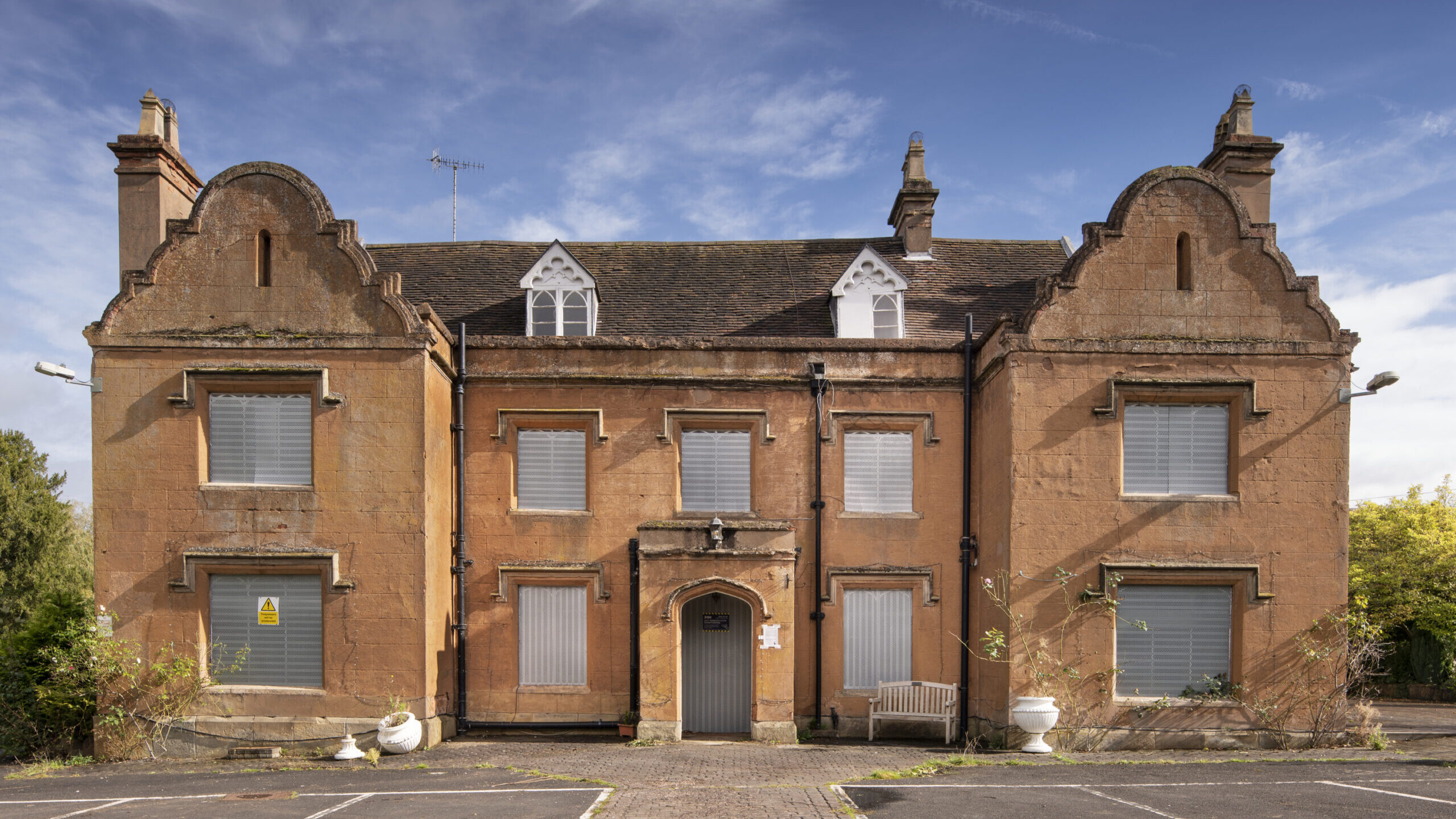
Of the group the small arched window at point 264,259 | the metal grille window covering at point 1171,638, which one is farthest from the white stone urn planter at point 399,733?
the metal grille window covering at point 1171,638

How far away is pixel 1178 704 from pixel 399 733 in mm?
11319

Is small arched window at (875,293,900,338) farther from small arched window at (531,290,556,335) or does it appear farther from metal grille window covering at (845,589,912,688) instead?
small arched window at (531,290,556,335)

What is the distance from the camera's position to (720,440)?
49.4 ft

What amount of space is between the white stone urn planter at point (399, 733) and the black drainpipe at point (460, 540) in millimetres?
1551

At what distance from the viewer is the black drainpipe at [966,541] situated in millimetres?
14492

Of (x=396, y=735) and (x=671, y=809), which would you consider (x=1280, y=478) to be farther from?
(x=396, y=735)

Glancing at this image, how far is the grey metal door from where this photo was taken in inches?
579

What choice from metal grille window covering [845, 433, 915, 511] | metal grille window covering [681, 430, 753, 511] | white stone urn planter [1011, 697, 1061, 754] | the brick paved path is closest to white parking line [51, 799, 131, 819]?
the brick paved path

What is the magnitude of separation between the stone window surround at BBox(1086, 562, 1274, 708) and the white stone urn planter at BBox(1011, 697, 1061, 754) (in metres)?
1.16

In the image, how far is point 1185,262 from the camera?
13.5 metres

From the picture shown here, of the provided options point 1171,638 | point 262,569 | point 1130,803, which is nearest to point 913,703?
point 1171,638

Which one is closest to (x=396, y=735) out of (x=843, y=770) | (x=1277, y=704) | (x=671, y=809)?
(x=671, y=809)

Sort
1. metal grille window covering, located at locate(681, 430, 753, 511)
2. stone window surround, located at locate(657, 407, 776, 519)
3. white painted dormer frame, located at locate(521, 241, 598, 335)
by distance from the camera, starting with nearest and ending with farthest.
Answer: stone window surround, located at locate(657, 407, 776, 519) < metal grille window covering, located at locate(681, 430, 753, 511) < white painted dormer frame, located at locate(521, 241, 598, 335)

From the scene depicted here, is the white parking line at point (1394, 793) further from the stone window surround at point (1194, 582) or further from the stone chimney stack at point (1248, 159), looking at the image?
the stone chimney stack at point (1248, 159)
